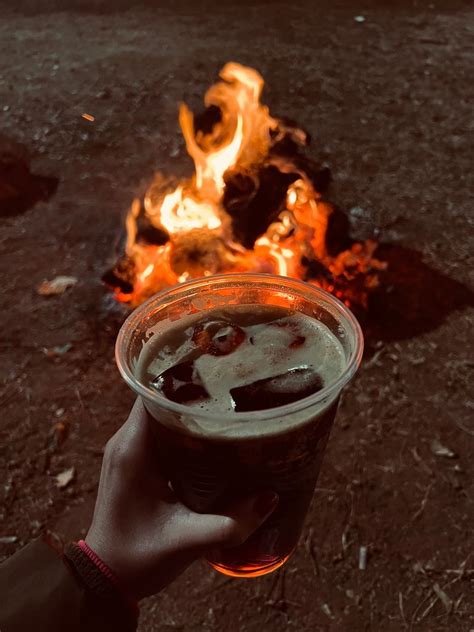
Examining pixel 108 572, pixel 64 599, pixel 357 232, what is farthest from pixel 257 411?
pixel 357 232

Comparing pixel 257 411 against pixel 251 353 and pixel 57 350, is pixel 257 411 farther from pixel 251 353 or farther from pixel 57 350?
pixel 57 350

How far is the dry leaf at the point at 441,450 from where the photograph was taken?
324cm

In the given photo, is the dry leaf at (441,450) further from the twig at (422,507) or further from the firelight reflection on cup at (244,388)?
the firelight reflection on cup at (244,388)

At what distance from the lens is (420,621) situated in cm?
265

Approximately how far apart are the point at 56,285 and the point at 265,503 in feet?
10.5

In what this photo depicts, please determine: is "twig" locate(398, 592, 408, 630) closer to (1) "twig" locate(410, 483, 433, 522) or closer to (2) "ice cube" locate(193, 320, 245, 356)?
(1) "twig" locate(410, 483, 433, 522)

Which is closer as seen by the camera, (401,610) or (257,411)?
(257,411)

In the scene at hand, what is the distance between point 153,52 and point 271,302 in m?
7.11

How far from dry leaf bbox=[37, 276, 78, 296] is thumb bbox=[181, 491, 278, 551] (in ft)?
10.0

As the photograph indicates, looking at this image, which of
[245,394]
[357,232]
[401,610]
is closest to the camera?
[245,394]

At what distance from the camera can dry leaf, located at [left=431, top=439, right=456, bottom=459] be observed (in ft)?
10.6

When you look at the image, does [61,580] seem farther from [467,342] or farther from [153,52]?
[153,52]

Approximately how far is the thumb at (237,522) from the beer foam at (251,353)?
10.9 inches

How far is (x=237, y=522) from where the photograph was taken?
1.52 metres
